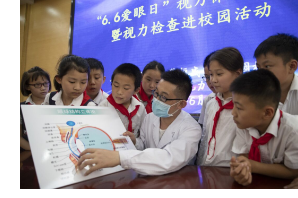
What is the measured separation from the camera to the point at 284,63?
4.03ft

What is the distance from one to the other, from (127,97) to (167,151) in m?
0.65

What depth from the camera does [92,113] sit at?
1.18m

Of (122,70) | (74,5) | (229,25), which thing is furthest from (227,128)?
(74,5)

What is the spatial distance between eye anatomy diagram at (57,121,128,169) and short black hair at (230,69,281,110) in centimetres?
65

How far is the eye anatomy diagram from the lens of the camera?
3.06 feet

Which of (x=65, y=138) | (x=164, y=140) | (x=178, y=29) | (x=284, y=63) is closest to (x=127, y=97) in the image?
(x=164, y=140)

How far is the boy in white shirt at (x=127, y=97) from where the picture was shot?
153cm

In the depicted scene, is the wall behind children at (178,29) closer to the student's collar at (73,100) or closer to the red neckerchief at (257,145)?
the student's collar at (73,100)

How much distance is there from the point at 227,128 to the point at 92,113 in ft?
2.54

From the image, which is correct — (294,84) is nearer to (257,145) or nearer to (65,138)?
(257,145)

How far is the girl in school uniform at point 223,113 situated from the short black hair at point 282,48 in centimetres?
15

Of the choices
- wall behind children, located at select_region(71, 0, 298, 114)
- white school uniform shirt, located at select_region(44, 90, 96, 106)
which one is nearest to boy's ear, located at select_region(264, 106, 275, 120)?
white school uniform shirt, located at select_region(44, 90, 96, 106)

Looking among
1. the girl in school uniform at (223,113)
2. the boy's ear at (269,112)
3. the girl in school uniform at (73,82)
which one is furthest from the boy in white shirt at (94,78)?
the boy's ear at (269,112)
